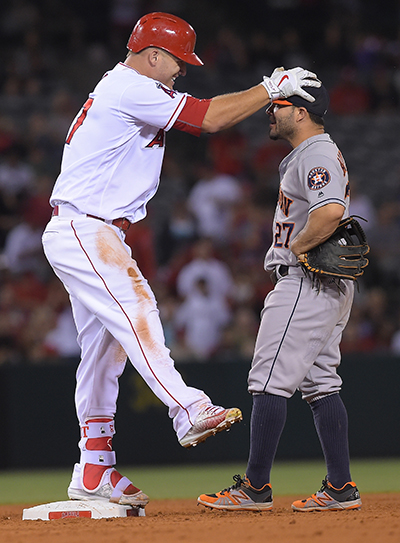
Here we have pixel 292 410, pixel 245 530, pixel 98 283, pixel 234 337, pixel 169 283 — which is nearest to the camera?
pixel 245 530

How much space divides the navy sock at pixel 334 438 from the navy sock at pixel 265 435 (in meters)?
0.26

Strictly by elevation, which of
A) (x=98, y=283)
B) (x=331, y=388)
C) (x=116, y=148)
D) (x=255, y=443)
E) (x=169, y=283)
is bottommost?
(x=255, y=443)

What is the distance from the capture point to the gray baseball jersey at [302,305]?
4.07 metres

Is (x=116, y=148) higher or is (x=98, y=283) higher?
(x=116, y=148)

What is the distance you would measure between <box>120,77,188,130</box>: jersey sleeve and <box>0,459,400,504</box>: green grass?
10.4 feet

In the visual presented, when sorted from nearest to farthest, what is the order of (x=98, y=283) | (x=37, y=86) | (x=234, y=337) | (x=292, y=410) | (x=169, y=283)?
(x=98, y=283), (x=292, y=410), (x=234, y=337), (x=169, y=283), (x=37, y=86)

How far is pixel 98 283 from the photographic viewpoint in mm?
4074

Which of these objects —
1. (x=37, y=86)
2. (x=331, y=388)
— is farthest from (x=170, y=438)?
(x=37, y=86)

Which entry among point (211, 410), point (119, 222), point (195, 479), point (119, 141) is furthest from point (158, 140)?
point (195, 479)

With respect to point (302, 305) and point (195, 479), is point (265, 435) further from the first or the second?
point (195, 479)

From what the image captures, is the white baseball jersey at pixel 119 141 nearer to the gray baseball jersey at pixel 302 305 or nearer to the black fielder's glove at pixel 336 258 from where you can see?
the gray baseball jersey at pixel 302 305

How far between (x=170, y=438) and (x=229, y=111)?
519cm

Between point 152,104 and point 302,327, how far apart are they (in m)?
1.34

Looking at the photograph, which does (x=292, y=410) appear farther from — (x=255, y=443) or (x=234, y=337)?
(x=255, y=443)
